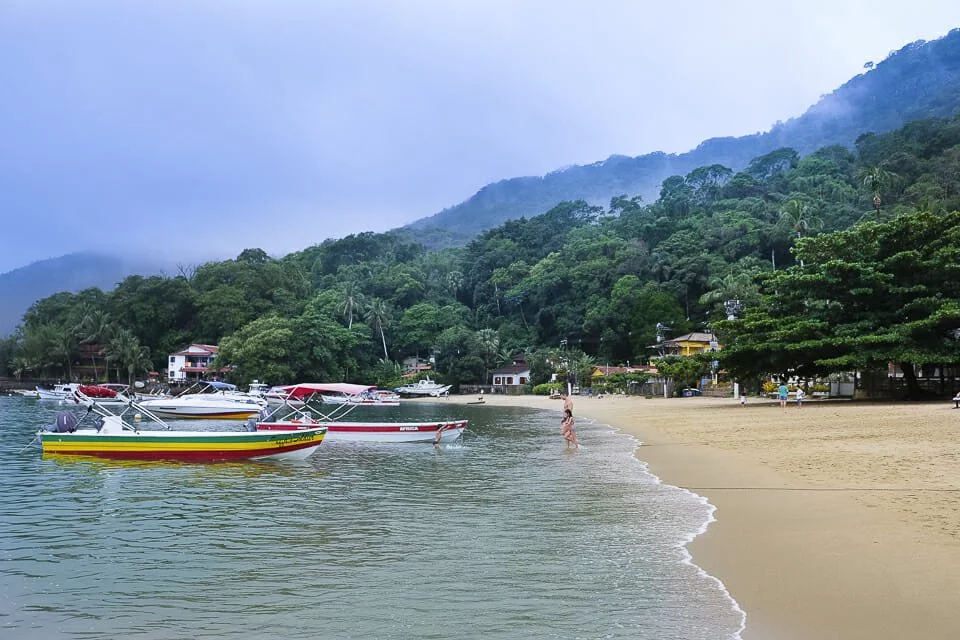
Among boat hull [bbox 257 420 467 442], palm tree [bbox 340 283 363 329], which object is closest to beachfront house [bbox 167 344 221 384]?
palm tree [bbox 340 283 363 329]

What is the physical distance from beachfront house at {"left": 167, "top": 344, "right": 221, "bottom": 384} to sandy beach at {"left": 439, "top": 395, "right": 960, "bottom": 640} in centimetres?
8467

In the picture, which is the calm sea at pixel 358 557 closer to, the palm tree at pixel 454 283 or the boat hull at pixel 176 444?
the boat hull at pixel 176 444

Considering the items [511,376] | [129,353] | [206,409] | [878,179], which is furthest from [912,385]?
[129,353]

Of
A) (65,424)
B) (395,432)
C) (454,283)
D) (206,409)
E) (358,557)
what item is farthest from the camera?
(454,283)

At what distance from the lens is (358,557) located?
9672 mm

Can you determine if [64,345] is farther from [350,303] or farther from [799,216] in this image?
[799,216]

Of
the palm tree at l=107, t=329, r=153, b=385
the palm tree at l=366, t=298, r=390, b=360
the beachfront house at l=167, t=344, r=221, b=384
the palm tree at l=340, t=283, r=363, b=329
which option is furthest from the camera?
the palm tree at l=366, t=298, r=390, b=360

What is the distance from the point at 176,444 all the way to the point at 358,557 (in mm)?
13886

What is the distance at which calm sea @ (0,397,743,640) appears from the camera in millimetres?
7066

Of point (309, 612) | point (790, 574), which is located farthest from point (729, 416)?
point (309, 612)

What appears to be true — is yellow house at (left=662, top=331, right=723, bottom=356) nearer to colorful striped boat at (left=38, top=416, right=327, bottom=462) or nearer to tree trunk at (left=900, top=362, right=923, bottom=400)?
tree trunk at (left=900, top=362, right=923, bottom=400)

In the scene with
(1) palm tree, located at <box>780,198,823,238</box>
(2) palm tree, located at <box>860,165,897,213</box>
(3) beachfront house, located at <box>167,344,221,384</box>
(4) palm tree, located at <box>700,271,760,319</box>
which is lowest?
(3) beachfront house, located at <box>167,344,221,384</box>

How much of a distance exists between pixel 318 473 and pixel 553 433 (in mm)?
14574

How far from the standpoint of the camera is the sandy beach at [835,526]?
652 centimetres
